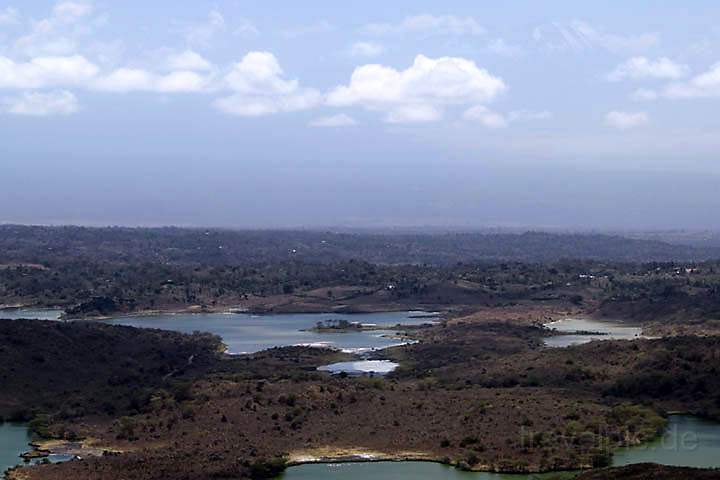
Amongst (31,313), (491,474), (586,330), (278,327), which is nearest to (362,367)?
(586,330)

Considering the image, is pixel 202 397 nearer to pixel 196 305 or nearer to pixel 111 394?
pixel 111 394

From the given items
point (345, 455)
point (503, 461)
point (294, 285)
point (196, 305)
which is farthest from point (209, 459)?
point (294, 285)

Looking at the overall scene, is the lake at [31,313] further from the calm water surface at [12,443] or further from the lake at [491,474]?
the lake at [491,474]

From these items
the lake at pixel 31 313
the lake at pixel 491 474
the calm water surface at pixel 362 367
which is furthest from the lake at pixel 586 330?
the lake at pixel 31 313

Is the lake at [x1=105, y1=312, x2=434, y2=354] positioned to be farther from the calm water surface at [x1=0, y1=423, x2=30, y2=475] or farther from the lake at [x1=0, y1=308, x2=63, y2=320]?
the calm water surface at [x1=0, y1=423, x2=30, y2=475]

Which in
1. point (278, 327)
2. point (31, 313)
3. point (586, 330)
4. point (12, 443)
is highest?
point (586, 330)

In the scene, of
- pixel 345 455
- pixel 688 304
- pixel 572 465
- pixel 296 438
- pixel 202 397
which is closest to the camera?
pixel 572 465

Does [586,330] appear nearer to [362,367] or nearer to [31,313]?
[362,367]
